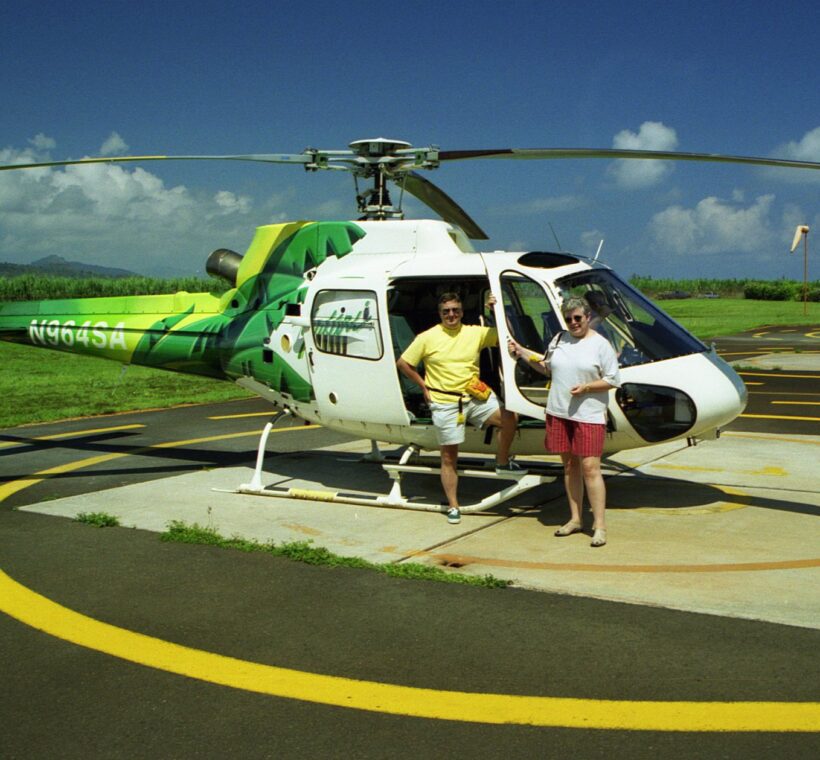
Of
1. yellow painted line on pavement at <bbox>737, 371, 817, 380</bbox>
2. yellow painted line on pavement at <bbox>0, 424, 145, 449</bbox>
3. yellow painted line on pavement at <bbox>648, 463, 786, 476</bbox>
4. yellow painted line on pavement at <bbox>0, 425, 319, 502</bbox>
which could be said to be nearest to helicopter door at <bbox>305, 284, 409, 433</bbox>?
yellow painted line on pavement at <bbox>0, 425, 319, 502</bbox>

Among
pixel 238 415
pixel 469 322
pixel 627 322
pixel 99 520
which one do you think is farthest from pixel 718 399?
pixel 238 415

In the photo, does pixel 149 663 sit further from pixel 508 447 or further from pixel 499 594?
pixel 508 447

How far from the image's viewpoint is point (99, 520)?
795 cm

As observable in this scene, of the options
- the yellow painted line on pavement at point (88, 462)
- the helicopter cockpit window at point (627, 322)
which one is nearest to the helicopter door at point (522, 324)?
the helicopter cockpit window at point (627, 322)

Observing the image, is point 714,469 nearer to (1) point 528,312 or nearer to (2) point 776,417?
(1) point 528,312

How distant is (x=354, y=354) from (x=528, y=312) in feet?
5.77

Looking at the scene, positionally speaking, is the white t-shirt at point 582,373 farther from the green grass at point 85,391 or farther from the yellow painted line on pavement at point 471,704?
the green grass at point 85,391

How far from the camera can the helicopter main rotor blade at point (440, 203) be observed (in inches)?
365

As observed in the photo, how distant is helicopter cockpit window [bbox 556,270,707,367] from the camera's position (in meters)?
7.61

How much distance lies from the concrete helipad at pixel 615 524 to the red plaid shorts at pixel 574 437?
73 centimetres

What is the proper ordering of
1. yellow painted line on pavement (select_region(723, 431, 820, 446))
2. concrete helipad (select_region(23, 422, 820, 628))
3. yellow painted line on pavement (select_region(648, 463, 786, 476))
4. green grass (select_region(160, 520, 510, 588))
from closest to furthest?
concrete helipad (select_region(23, 422, 820, 628)), green grass (select_region(160, 520, 510, 588)), yellow painted line on pavement (select_region(648, 463, 786, 476)), yellow painted line on pavement (select_region(723, 431, 820, 446))

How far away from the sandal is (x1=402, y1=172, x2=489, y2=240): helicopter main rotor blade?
12.2ft

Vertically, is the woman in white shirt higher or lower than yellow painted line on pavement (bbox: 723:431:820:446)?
higher

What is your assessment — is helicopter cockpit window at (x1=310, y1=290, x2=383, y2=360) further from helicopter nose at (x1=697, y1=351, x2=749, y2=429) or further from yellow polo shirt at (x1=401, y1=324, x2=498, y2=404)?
helicopter nose at (x1=697, y1=351, x2=749, y2=429)
